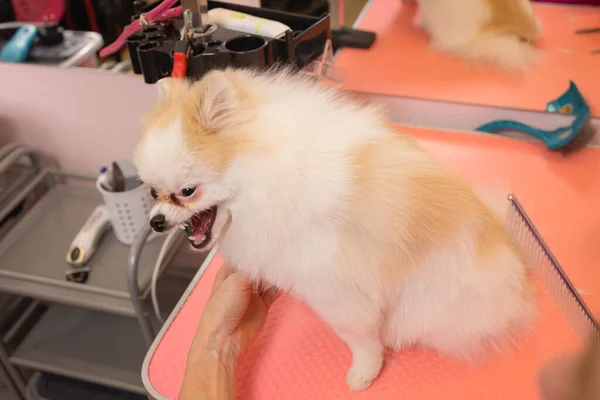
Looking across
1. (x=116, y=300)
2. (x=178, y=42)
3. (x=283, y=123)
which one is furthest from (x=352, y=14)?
(x=116, y=300)

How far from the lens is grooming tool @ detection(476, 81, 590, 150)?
852 millimetres

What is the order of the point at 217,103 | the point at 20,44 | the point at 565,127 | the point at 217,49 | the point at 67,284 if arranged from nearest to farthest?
the point at 217,103 < the point at 217,49 < the point at 565,127 < the point at 67,284 < the point at 20,44

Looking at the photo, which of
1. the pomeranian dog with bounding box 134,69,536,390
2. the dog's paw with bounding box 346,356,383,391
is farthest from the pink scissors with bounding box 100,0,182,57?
the dog's paw with bounding box 346,356,383,391

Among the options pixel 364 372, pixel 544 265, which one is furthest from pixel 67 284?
pixel 544 265

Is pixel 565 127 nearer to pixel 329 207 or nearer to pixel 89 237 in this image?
pixel 329 207

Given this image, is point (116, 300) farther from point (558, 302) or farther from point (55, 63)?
point (558, 302)

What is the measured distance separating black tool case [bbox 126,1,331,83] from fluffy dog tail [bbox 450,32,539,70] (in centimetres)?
34

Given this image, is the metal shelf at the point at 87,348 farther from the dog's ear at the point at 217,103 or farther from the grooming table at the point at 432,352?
the dog's ear at the point at 217,103

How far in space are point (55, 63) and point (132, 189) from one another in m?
0.37

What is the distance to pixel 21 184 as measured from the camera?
1.23 meters

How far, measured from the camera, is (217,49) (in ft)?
2.26

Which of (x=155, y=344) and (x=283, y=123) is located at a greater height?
(x=283, y=123)

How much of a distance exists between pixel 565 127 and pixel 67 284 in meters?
0.99

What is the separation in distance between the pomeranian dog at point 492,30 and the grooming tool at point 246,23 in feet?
1.26
